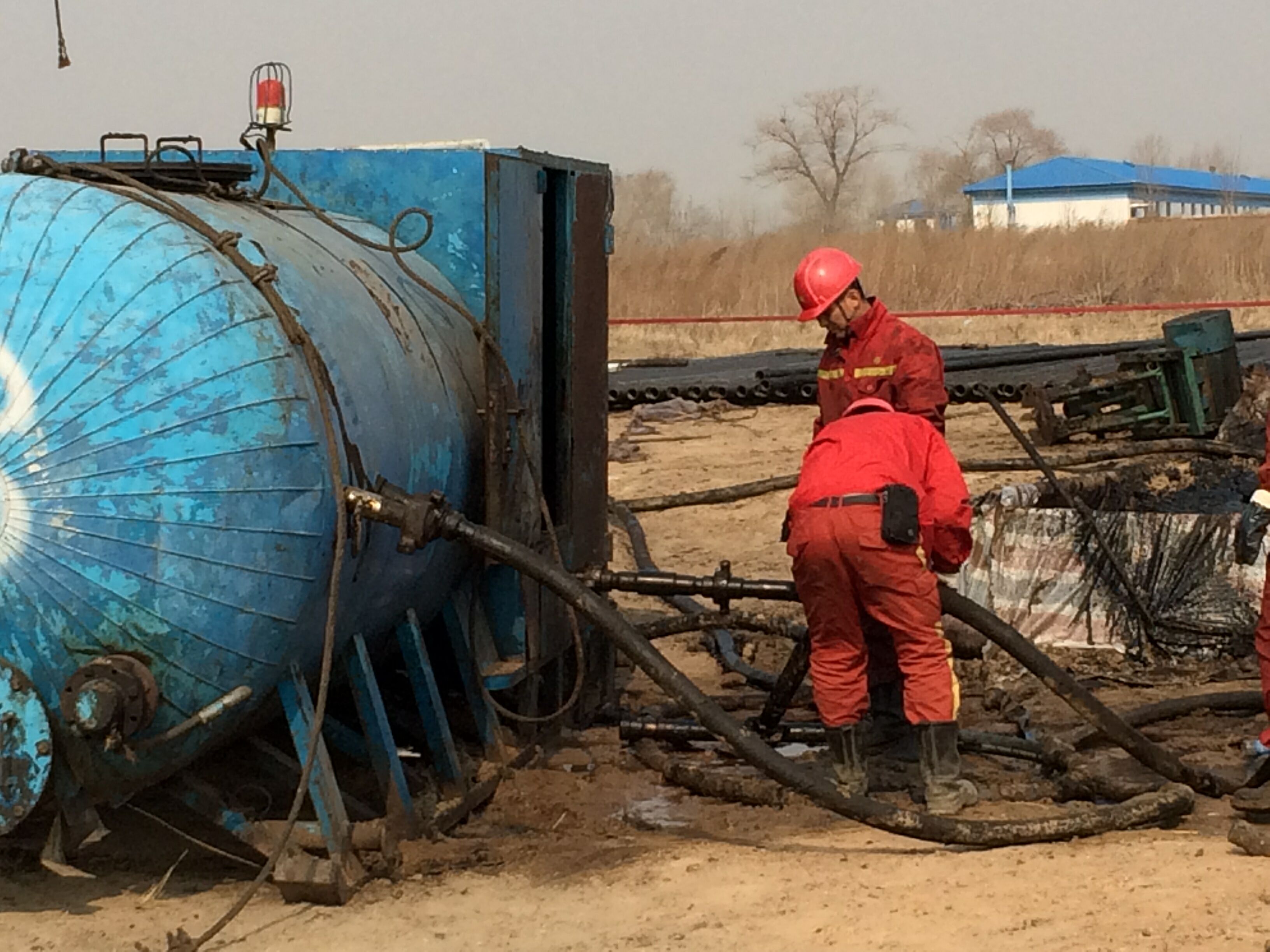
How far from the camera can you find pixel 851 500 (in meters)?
5.84

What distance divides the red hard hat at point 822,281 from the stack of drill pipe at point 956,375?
26.0ft

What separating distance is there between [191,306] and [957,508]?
2679 mm

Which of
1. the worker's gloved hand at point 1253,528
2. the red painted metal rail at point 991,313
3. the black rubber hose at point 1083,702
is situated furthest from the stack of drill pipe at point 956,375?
the black rubber hose at point 1083,702

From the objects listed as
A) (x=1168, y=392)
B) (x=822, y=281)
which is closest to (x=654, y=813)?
(x=822, y=281)

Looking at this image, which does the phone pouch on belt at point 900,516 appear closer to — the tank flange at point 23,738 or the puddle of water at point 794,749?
the puddle of water at point 794,749

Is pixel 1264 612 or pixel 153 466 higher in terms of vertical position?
pixel 153 466

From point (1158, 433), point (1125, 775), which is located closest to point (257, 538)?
point (1125, 775)

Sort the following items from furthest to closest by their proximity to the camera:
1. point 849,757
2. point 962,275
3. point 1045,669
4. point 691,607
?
point 962,275, point 691,607, point 849,757, point 1045,669

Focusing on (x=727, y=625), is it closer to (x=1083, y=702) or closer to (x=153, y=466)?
(x=1083, y=702)

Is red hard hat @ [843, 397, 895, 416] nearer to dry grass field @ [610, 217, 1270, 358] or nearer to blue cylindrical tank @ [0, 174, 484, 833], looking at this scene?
blue cylindrical tank @ [0, 174, 484, 833]

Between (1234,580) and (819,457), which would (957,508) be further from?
→ (1234,580)

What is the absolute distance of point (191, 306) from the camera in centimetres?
471

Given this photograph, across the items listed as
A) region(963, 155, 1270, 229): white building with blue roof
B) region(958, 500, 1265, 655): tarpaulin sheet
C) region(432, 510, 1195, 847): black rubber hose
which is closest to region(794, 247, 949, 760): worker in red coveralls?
region(432, 510, 1195, 847): black rubber hose

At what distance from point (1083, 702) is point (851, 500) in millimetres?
1053
